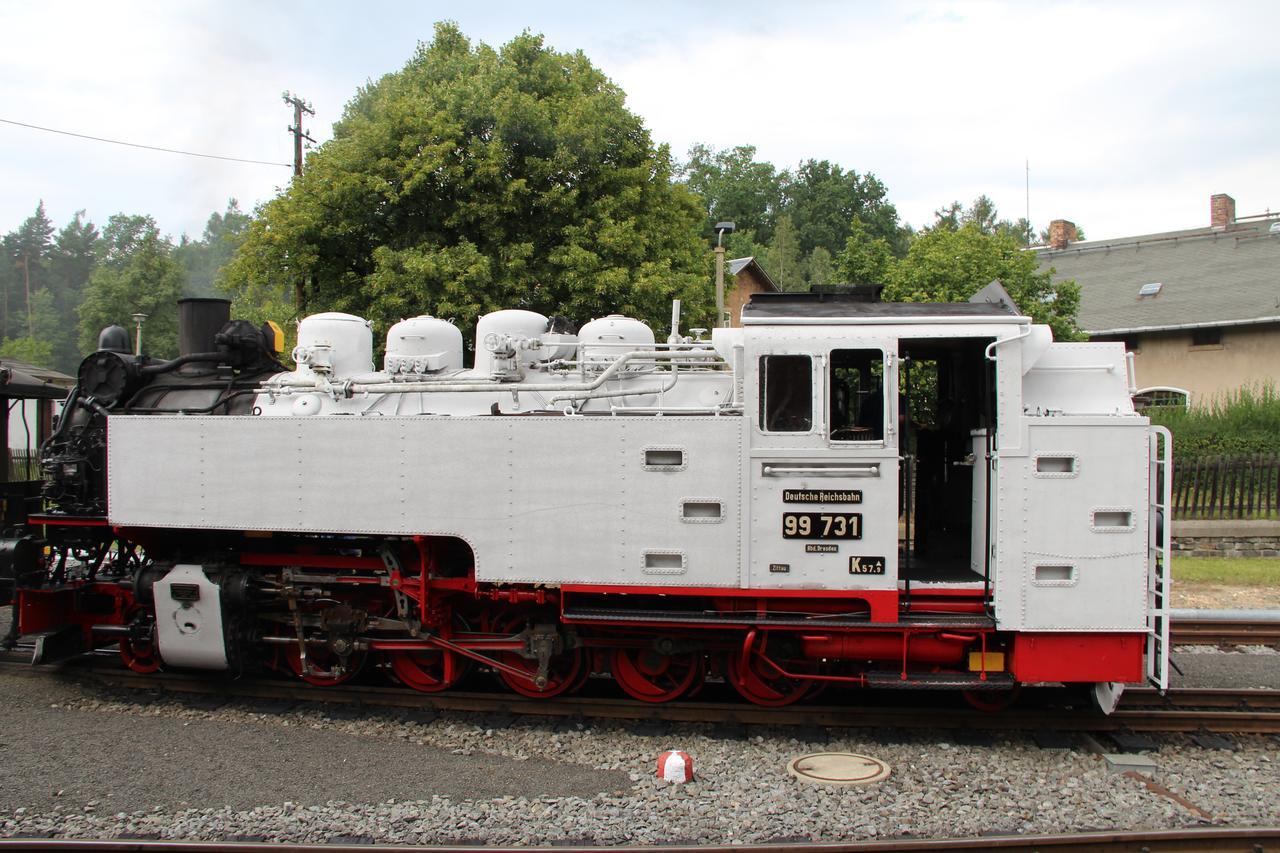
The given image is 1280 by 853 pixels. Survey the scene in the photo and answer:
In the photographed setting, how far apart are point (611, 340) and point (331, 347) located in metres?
2.43

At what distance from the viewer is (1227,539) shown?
581 inches

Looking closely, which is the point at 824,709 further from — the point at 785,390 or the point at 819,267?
the point at 819,267

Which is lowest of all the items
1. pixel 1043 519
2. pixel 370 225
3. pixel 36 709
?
pixel 36 709

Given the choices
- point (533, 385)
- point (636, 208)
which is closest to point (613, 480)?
point (533, 385)

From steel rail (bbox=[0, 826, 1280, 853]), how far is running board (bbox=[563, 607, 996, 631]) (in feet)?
5.01

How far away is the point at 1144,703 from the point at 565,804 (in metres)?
4.77

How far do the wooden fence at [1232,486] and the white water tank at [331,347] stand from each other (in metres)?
14.2

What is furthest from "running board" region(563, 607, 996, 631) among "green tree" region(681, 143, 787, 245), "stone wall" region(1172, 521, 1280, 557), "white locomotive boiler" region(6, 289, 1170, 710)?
"green tree" region(681, 143, 787, 245)

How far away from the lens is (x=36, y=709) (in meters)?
7.28

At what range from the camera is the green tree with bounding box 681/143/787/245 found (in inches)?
2827

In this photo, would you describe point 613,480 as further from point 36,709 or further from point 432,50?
point 432,50

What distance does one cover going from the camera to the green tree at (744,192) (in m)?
71.8

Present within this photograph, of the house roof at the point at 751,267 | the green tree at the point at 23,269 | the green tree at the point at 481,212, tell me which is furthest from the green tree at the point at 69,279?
the green tree at the point at 481,212

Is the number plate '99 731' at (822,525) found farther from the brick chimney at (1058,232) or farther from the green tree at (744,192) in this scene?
the green tree at (744,192)
